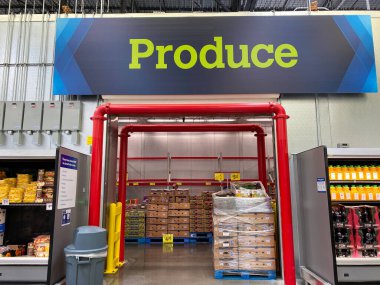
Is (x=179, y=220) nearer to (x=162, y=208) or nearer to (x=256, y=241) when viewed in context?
(x=162, y=208)

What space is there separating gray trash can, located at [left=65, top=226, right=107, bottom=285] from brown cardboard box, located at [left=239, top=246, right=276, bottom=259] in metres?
2.36

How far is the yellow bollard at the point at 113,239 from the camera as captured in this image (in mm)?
5074

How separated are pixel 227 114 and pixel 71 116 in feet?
9.17

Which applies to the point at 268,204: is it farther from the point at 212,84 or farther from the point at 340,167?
the point at 212,84

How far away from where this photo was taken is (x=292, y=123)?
540 centimetres

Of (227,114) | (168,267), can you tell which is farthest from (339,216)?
(168,267)

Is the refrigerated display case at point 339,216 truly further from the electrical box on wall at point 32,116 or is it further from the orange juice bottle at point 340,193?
the electrical box on wall at point 32,116

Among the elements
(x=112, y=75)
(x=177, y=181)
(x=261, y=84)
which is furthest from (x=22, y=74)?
(x=177, y=181)

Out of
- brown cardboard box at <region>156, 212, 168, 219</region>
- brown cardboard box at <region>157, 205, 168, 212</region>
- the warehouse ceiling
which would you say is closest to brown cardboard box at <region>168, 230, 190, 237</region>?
brown cardboard box at <region>156, 212, 168, 219</region>

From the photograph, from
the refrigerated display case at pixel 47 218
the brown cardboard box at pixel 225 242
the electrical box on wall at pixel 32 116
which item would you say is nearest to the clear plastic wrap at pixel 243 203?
the brown cardboard box at pixel 225 242

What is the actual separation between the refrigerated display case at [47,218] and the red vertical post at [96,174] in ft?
0.63

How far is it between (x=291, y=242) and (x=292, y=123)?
212 cm

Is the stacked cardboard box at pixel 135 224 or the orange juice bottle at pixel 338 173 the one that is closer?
the orange juice bottle at pixel 338 173

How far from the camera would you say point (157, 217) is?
364 inches
